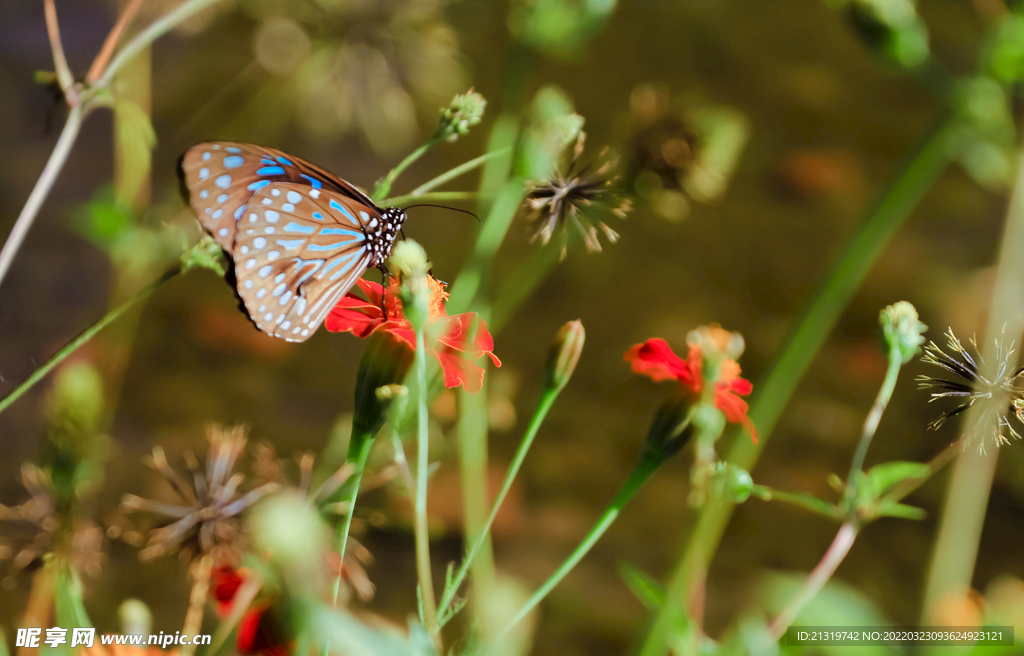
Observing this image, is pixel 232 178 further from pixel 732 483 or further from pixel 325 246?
pixel 732 483

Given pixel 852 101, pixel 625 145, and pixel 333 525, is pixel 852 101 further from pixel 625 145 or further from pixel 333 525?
pixel 333 525

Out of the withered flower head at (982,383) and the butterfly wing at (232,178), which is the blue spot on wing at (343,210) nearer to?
the butterfly wing at (232,178)

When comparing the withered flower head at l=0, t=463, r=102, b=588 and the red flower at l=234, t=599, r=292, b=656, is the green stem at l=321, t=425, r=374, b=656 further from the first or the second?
the withered flower head at l=0, t=463, r=102, b=588

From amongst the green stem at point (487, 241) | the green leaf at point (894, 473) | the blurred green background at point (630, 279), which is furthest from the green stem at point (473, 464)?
the blurred green background at point (630, 279)

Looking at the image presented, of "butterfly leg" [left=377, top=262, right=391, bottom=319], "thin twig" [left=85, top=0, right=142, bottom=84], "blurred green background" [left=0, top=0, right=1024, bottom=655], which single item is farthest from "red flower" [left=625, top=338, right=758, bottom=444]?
"blurred green background" [left=0, top=0, right=1024, bottom=655]

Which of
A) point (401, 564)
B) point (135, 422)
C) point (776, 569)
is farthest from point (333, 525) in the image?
point (135, 422)
